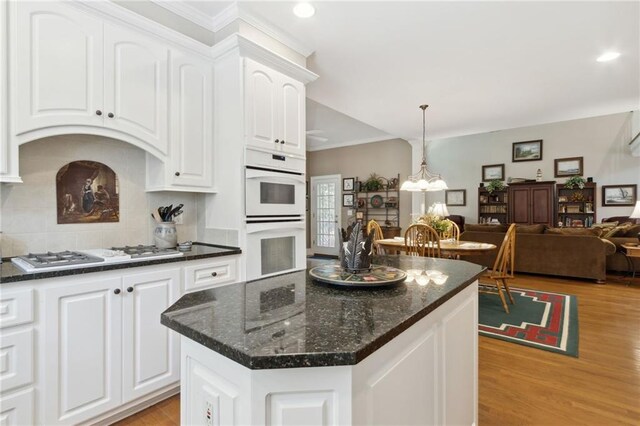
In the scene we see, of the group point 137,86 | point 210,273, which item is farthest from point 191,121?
point 210,273

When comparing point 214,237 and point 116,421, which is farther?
point 214,237

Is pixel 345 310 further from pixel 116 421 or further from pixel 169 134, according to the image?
pixel 169 134

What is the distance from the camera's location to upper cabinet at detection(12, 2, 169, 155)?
5.36ft

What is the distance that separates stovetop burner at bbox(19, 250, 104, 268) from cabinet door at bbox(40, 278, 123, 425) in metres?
0.12

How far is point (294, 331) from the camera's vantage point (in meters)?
0.80

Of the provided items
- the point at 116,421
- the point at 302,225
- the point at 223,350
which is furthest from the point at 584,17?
the point at 116,421

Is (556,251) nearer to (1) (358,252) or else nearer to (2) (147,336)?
(1) (358,252)

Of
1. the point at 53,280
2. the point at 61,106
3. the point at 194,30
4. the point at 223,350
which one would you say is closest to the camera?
the point at 223,350

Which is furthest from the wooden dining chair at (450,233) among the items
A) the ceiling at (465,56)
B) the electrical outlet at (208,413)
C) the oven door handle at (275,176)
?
the electrical outlet at (208,413)

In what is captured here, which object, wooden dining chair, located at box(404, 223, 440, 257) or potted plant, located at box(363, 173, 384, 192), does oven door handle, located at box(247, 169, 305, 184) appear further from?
potted plant, located at box(363, 173, 384, 192)

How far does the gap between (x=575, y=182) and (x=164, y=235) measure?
701 centimetres

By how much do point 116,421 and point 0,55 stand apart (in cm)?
198

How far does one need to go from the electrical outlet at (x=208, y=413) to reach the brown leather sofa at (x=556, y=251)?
5.35 meters

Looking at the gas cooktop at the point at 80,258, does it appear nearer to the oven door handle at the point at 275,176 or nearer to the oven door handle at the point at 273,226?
the oven door handle at the point at 273,226
